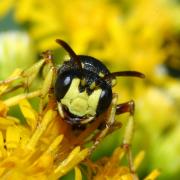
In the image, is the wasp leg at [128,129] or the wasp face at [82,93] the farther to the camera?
the wasp leg at [128,129]

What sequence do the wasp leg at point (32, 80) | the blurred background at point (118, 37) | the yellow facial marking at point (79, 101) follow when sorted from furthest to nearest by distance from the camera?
the blurred background at point (118, 37) → the wasp leg at point (32, 80) → the yellow facial marking at point (79, 101)

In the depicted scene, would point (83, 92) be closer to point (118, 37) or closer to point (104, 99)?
point (104, 99)

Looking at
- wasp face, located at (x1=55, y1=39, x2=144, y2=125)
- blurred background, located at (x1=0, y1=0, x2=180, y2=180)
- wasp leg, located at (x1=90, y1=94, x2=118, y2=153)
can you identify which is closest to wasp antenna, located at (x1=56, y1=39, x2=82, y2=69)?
wasp face, located at (x1=55, y1=39, x2=144, y2=125)

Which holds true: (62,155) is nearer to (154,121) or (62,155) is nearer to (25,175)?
(25,175)

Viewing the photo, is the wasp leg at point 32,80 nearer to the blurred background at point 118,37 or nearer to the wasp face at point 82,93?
the wasp face at point 82,93

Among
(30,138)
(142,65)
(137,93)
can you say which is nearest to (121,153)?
(30,138)

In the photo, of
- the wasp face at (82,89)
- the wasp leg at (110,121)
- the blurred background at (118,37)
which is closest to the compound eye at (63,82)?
the wasp face at (82,89)
